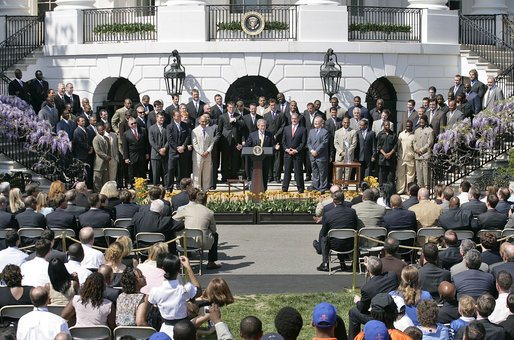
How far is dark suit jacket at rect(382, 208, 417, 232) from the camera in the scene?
15578mm

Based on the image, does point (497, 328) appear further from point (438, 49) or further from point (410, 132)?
point (438, 49)

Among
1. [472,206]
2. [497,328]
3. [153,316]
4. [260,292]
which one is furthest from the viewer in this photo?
[472,206]

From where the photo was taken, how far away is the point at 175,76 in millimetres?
27062

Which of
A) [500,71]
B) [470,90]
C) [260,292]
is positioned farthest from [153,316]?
[500,71]

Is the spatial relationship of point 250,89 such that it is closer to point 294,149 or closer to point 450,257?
point 294,149

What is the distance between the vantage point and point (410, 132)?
76.9 ft

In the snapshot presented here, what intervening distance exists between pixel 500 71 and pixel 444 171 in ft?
20.8

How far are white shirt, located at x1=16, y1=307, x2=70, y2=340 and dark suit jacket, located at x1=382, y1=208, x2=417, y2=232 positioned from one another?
768cm

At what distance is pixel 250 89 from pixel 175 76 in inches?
115

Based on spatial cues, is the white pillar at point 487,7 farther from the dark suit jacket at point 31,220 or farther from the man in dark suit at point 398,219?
the dark suit jacket at point 31,220

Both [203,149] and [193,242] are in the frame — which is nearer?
[193,242]

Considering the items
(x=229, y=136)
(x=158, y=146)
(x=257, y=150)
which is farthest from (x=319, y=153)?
(x=158, y=146)

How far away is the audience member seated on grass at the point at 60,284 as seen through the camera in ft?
34.8

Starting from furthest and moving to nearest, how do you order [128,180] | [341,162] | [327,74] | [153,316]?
[327,74]
[128,180]
[341,162]
[153,316]
